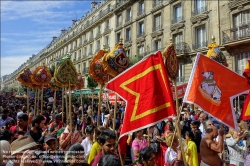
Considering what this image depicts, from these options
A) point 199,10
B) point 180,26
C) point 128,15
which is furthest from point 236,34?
point 128,15

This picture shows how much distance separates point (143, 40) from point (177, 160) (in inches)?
782

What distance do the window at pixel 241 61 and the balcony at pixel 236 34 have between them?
0.97m

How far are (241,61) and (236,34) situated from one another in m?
1.66

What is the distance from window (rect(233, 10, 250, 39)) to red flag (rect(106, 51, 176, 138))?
12970 millimetres

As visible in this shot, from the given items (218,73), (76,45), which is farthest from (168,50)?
(76,45)

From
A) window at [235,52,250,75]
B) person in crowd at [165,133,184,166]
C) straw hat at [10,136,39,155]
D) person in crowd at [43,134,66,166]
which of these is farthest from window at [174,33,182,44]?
straw hat at [10,136,39,155]

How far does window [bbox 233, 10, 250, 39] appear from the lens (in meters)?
14.5

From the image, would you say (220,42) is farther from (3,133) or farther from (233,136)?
(3,133)

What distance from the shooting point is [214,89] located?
4.03 m

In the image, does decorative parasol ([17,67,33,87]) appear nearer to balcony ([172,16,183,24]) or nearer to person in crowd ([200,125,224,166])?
person in crowd ([200,125,224,166])

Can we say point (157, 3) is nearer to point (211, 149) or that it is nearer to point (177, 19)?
point (177, 19)

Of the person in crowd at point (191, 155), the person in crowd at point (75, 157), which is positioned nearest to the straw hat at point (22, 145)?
the person in crowd at point (75, 157)

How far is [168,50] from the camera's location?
403cm

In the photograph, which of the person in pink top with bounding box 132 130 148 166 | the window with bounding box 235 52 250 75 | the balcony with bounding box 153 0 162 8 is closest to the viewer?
the person in pink top with bounding box 132 130 148 166
